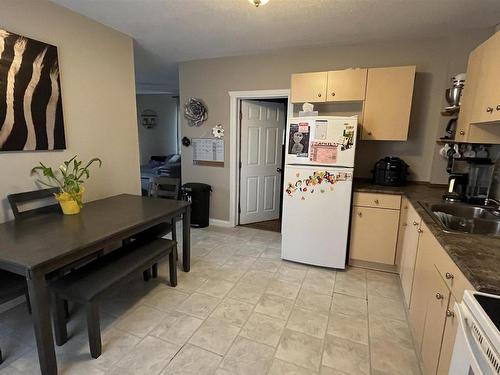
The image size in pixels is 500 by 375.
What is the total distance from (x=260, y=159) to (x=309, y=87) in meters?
1.44

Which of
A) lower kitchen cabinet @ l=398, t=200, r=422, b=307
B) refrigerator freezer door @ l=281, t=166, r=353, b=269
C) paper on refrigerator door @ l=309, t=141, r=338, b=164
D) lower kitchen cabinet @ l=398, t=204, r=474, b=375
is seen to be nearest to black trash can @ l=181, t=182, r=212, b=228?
refrigerator freezer door @ l=281, t=166, r=353, b=269

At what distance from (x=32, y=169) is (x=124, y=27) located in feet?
5.41

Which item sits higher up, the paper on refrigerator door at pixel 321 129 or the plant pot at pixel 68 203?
the paper on refrigerator door at pixel 321 129

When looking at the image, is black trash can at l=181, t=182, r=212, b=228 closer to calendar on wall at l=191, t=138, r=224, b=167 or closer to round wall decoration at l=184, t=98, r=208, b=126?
calendar on wall at l=191, t=138, r=224, b=167

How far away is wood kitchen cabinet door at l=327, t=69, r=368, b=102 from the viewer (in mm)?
2779

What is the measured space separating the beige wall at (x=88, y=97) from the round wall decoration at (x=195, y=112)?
999 mm

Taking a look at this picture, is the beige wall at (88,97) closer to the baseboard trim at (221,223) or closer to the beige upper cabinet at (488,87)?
the baseboard trim at (221,223)

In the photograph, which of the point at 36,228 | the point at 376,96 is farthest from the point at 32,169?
the point at 376,96

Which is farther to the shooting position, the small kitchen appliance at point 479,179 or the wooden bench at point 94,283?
the small kitchen appliance at point 479,179

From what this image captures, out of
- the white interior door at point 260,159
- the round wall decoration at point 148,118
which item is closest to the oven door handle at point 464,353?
the white interior door at point 260,159

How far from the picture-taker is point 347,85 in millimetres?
2830

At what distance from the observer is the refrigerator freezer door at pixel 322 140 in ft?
8.27

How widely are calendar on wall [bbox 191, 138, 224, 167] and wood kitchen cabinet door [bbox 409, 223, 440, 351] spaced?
279 centimetres

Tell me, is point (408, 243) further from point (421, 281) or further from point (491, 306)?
point (491, 306)
